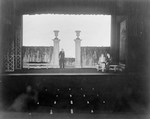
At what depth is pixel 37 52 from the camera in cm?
1403

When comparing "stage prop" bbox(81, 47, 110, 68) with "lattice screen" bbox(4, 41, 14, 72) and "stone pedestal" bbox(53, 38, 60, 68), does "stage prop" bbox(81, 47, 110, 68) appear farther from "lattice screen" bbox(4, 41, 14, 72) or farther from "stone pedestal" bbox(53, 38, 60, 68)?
"lattice screen" bbox(4, 41, 14, 72)

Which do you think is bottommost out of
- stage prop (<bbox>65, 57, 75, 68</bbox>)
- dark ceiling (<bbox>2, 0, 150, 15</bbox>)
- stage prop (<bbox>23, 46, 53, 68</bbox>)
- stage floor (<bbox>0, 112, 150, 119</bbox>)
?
stage floor (<bbox>0, 112, 150, 119</bbox>)

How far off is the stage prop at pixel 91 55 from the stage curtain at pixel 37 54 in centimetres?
250

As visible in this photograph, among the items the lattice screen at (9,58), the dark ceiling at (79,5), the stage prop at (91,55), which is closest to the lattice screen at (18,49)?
the lattice screen at (9,58)

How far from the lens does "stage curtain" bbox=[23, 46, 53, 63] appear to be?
13.9 metres

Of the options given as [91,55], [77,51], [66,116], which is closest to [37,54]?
[77,51]

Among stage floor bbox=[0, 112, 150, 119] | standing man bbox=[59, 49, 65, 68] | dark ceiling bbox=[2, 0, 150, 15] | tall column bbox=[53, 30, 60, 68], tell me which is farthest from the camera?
tall column bbox=[53, 30, 60, 68]

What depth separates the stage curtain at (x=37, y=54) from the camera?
45.6ft

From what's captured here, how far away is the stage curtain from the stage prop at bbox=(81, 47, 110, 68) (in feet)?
8.20

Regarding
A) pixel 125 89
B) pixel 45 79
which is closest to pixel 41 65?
pixel 45 79

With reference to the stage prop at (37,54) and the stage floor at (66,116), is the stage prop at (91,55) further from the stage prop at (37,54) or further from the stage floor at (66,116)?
the stage floor at (66,116)

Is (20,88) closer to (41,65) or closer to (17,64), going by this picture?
(17,64)

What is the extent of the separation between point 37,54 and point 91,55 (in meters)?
4.09

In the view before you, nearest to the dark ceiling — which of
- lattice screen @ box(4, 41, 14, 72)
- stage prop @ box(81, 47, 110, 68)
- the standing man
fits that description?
lattice screen @ box(4, 41, 14, 72)
